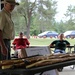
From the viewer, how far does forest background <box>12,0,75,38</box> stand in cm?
603

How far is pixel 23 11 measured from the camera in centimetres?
605

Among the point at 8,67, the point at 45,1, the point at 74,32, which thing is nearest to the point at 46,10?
the point at 45,1

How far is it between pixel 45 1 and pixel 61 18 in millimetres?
682

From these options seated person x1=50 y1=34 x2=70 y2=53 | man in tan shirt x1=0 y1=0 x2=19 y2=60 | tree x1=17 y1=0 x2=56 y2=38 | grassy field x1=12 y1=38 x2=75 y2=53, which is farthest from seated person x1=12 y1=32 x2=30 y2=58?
man in tan shirt x1=0 y1=0 x2=19 y2=60

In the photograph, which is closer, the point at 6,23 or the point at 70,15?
the point at 6,23

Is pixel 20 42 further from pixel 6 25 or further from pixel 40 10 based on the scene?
pixel 6 25

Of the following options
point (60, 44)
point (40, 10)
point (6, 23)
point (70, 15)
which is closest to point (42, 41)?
point (60, 44)

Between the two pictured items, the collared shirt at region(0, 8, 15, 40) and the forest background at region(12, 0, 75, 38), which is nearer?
the collared shirt at region(0, 8, 15, 40)

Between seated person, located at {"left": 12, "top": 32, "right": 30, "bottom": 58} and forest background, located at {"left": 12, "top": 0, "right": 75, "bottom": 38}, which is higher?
forest background, located at {"left": 12, "top": 0, "right": 75, "bottom": 38}

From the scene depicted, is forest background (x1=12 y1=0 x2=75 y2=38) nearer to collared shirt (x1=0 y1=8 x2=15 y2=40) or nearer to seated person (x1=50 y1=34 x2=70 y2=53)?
seated person (x1=50 y1=34 x2=70 y2=53)

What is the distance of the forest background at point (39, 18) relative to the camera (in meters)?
6.03

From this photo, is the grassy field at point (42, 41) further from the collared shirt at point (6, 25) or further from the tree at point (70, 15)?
the collared shirt at point (6, 25)

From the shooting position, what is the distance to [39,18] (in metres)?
6.16

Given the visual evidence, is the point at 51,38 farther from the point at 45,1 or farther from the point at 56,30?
the point at 45,1
